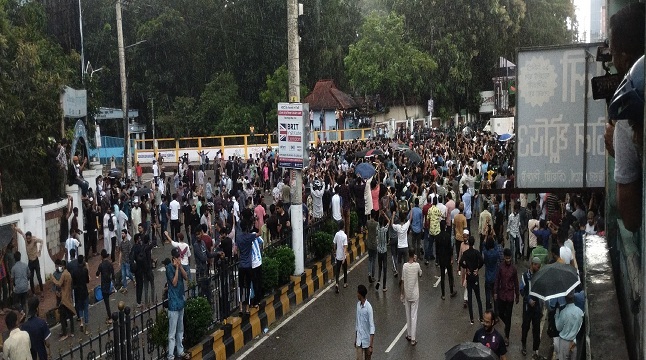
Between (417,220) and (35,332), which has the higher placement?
(417,220)

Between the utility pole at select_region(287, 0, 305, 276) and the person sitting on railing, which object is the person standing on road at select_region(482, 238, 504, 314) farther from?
the person sitting on railing

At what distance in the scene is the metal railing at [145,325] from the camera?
9.30m

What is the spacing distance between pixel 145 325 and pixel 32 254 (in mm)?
4730

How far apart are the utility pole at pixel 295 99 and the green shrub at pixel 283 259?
27cm

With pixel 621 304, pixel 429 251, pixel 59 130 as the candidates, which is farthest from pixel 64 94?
pixel 621 304

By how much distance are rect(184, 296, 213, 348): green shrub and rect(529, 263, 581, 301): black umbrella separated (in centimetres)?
504

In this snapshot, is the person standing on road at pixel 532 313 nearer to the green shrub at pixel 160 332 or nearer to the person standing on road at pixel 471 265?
the person standing on road at pixel 471 265

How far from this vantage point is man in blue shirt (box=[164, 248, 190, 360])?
10.5m

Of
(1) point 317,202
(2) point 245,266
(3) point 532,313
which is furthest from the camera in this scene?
(1) point 317,202

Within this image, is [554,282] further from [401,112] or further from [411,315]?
[401,112]

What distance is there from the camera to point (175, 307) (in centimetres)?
1053

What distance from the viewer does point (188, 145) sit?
4456cm

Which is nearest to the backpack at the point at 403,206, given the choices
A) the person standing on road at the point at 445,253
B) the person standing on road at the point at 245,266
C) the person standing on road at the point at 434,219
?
→ the person standing on road at the point at 434,219

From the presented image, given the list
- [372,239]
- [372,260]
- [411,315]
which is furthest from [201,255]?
[411,315]
